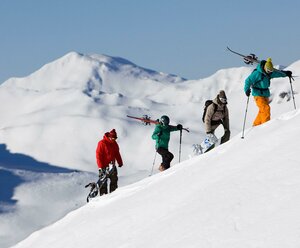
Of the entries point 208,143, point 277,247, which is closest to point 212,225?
point 277,247

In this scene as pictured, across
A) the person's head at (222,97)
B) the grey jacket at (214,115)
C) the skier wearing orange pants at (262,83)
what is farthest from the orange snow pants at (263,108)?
the grey jacket at (214,115)

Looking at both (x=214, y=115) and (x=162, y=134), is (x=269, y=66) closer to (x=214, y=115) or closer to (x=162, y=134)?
(x=214, y=115)

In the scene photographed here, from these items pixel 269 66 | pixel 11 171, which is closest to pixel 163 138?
pixel 269 66

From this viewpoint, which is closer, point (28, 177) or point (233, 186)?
point (233, 186)

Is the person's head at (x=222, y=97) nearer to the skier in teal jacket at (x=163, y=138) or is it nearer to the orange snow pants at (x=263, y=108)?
the orange snow pants at (x=263, y=108)

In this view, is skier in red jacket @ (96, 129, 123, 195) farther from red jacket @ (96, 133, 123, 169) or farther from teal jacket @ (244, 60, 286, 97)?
teal jacket @ (244, 60, 286, 97)

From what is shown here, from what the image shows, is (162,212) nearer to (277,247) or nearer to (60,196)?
(277,247)

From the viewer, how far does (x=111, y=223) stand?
11508 millimetres

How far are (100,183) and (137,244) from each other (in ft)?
30.7

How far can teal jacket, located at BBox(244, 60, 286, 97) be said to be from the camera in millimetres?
15737

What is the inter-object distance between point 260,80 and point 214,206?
6891 millimetres

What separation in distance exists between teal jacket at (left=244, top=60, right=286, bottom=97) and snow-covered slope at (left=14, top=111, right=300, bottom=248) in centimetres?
145

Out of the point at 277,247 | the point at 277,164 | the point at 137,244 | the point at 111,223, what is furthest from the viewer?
the point at 111,223

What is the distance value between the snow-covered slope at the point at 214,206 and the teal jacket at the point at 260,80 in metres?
1.45
